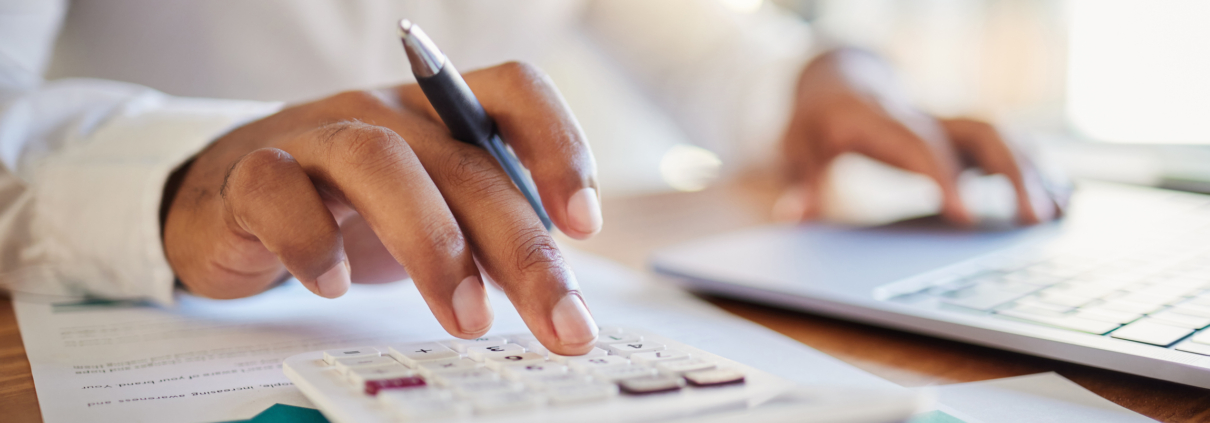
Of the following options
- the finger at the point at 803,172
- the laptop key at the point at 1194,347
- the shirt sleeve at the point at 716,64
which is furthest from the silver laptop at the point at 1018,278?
the shirt sleeve at the point at 716,64

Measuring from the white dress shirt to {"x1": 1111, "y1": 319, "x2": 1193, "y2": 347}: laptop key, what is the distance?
53 cm

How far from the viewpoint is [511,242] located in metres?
0.33

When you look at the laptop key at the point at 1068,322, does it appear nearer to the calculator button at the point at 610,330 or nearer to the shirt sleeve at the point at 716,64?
the calculator button at the point at 610,330

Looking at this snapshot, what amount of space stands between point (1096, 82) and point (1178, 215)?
779mm

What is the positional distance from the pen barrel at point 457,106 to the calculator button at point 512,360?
13 cm

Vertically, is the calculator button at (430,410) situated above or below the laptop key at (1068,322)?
below

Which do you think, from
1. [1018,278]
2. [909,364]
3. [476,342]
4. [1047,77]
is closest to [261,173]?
[476,342]

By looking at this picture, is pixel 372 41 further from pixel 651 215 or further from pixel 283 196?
pixel 283 196

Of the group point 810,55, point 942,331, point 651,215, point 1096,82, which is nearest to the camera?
point 942,331

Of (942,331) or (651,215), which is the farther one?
(651,215)

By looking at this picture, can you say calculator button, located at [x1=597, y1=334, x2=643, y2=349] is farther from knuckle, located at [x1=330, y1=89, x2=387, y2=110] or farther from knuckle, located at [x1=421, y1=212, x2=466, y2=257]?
knuckle, located at [x1=330, y1=89, x2=387, y2=110]

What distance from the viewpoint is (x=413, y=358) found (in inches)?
11.4

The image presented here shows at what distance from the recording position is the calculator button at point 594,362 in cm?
27

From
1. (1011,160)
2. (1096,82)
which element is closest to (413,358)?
(1011,160)
